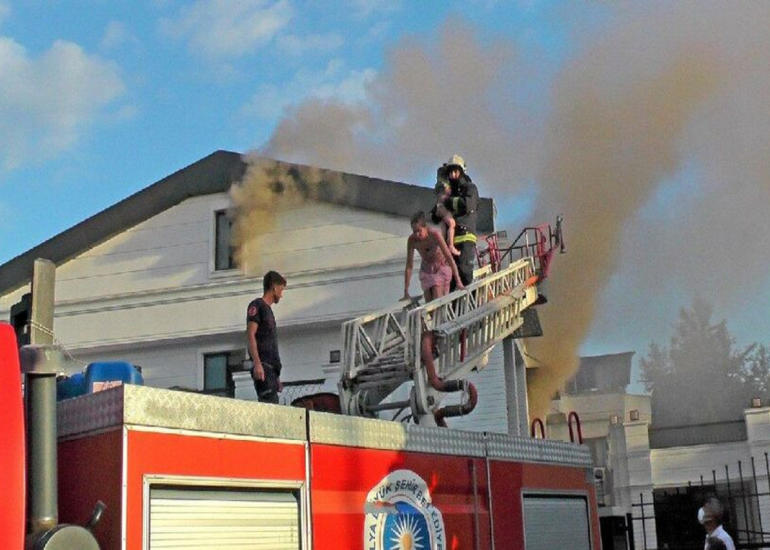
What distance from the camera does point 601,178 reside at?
17953 millimetres

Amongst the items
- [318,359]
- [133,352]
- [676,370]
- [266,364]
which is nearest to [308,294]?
[318,359]

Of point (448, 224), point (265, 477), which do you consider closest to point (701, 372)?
point (448, 224)

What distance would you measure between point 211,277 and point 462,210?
7286 mm

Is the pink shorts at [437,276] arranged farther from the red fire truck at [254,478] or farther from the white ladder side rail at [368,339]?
the red fire truck at [254,478]

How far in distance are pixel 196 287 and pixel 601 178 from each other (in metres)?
7.82

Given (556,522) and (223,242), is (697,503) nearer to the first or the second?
(223,242)

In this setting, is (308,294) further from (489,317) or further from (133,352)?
(489,317)

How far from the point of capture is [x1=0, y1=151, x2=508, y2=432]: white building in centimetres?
1527

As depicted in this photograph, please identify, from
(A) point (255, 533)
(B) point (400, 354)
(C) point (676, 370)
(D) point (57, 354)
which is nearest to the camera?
(D) point (57, 354)

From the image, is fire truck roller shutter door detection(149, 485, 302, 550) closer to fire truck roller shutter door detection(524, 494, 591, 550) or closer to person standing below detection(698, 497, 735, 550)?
fire truck roller shutter door detection(524, 494, 591, 550)

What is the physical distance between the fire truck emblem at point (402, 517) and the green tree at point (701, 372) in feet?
132

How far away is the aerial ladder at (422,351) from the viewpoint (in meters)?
7.01

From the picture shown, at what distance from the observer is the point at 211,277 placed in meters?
16.4

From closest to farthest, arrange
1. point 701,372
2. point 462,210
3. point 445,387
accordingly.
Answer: point 445,387, point 462,210, point 701,372
